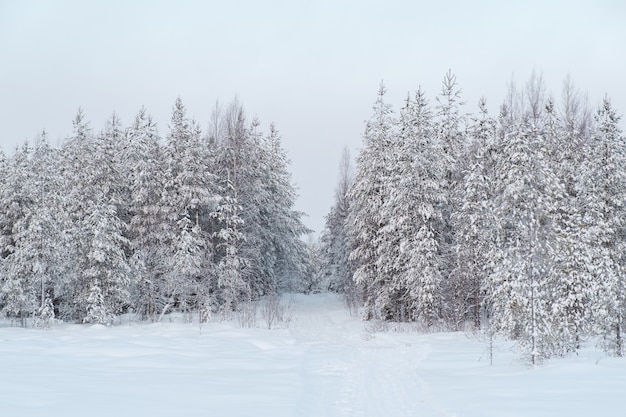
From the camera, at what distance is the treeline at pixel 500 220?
556 inches

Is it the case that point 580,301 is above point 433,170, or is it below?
below

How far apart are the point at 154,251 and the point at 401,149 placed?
1649 cm

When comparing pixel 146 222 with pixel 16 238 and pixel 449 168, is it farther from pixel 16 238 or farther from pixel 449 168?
pixel 449 168

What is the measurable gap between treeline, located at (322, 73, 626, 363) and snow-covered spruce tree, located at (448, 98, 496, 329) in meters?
0.07

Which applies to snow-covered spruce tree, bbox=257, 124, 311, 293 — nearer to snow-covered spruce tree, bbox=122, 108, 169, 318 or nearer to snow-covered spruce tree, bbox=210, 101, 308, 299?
snow-covered spruce tree, bbox=210, 101, 308, 299

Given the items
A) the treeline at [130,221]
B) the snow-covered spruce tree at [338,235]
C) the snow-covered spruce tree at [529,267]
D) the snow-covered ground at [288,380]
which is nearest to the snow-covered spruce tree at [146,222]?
the treeline at [130,221]

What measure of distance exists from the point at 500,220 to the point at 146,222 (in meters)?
21.3

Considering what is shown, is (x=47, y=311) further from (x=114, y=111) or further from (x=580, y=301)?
(x=580, y=301)

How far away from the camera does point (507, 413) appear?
823 cm

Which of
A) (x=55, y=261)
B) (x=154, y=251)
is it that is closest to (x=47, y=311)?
(x=55, y=261)

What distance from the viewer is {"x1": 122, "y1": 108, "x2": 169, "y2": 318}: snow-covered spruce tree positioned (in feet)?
95.0

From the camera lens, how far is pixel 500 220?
17.6 m

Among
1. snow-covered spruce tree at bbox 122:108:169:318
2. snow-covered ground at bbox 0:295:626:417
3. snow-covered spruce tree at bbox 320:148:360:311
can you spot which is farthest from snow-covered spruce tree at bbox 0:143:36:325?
snow-covered spruce tree at bbox 320:148:360:311

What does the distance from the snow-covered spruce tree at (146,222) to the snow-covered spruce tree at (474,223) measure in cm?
1684
